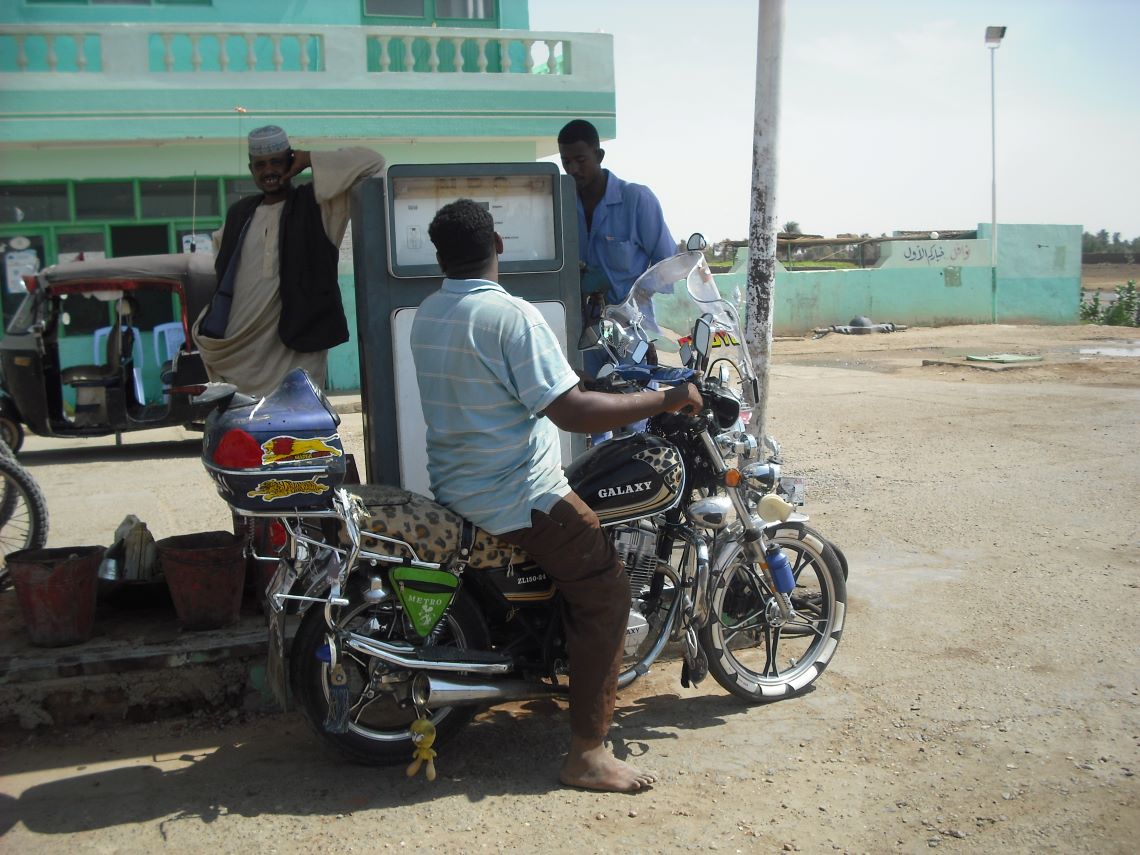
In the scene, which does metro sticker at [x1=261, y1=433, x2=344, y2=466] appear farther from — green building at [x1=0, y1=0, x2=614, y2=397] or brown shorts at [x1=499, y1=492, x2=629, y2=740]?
green building at [x1=0, y1=0, x2=614, y2=397]

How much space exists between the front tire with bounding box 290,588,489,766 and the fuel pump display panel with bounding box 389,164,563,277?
5.00ft

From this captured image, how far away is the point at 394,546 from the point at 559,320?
1.59m

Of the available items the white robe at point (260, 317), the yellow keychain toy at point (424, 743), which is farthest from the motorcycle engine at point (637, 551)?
the white robe at point (260, 317)

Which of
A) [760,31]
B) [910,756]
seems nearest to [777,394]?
[760,31]

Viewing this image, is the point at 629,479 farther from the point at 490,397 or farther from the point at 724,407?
the point at 490,397

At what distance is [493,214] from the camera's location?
4.59m

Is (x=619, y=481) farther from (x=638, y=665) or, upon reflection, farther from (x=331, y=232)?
(x=331, y=232)

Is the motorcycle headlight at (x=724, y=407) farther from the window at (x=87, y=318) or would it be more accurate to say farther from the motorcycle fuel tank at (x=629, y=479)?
the window at (x=87, y=318)

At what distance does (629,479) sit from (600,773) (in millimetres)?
965

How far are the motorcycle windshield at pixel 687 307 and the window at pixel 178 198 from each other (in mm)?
10722

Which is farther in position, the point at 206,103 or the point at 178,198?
the point at 178,198

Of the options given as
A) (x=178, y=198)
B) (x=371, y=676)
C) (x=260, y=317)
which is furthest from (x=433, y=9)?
(x=371, y=676)

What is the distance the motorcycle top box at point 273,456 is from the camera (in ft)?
10.9

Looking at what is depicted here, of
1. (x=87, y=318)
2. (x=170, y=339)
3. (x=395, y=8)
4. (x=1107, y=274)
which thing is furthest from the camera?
(x=1107, y=274)
